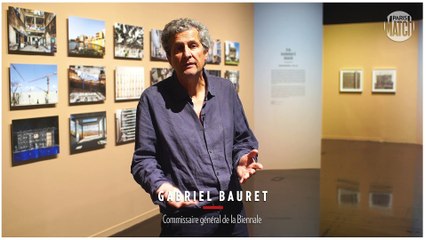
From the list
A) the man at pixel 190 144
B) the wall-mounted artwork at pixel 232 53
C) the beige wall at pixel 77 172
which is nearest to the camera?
the man at pixel 190 144

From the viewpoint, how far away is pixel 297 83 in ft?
21.4

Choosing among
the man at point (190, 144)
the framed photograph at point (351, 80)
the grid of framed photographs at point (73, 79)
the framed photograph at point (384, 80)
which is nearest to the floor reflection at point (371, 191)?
the framed photograph at point (384, 80)

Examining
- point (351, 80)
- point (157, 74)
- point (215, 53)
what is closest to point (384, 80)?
point (351, 80)

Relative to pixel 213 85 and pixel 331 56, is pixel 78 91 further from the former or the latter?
pixel 331 56

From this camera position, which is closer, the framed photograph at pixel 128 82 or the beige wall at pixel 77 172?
the beige wall at pixel 77 172

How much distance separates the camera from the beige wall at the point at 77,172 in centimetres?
370

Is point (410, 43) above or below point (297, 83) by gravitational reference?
above

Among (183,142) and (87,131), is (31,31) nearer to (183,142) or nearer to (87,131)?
(87,131)

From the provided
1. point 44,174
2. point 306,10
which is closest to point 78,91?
point 44,174

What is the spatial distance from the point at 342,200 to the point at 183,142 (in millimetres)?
4576

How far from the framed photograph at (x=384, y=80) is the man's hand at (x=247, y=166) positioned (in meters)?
10.0

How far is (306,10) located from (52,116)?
436 cm

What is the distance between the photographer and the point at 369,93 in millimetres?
11430

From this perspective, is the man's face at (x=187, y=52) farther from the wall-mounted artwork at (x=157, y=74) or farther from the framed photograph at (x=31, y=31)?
the wall-mounted artwork at (x=157, y=74)
